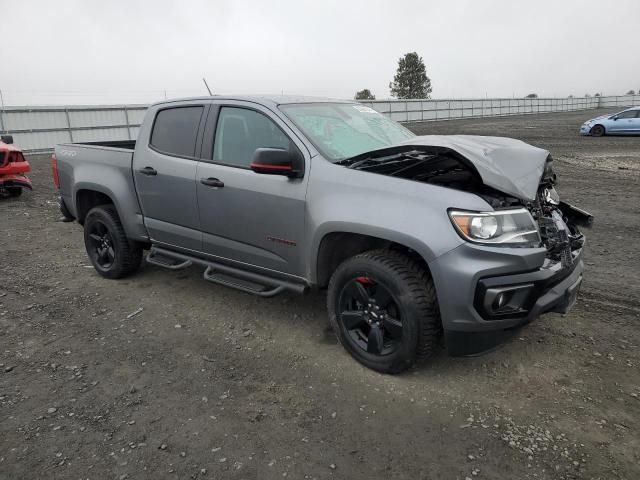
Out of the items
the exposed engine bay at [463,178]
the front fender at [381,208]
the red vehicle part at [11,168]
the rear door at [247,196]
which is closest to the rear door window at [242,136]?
the rear door at [247,196]

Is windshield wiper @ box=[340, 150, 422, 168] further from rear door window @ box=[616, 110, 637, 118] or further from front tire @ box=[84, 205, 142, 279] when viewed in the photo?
rear door window @ box=[616, 110, 637, 118]

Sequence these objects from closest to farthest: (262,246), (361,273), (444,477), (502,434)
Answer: (444,477) → (502,434) → (361,273) → (262,246)

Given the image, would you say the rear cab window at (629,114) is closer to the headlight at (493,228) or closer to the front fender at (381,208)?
the headlight at (493,228)

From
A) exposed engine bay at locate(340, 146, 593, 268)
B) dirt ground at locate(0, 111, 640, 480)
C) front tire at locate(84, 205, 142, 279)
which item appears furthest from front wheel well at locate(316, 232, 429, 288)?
front tire at locate(84, 205, 142, 279)

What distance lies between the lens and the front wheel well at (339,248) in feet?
11.4

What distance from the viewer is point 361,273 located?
3293 millimetres

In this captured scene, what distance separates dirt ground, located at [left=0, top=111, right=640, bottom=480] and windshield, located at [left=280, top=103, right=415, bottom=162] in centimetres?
148

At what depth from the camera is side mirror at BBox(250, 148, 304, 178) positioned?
341cm

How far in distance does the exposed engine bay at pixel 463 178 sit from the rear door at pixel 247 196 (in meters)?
0.53

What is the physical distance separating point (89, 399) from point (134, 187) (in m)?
2.22

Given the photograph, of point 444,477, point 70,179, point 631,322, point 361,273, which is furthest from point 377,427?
point 70,179

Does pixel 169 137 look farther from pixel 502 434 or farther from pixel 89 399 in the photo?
pixel 502 434

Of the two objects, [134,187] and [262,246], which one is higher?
[134,187]

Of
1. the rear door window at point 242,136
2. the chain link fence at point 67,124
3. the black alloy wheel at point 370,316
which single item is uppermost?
the chain link fence at point 67,124
